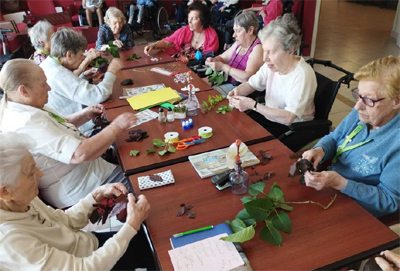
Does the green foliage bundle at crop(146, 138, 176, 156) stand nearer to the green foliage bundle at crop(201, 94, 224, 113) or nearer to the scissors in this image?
the scissors

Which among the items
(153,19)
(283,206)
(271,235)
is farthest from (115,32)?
(153,19)

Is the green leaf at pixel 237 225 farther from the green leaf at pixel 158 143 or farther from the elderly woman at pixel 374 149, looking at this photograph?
the green leaf at pixel 158 143

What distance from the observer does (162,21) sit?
741 cm

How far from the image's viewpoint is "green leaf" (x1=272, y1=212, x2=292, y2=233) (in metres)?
1.18

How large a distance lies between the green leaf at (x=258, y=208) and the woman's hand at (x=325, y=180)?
0.81ft

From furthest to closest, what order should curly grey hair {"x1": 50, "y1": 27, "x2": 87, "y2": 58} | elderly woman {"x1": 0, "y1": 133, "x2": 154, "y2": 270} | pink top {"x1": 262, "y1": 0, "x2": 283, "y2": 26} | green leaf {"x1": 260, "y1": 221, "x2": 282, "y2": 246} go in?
1. pink top {"x1": 262, "y1": 0, "x2": 283, "y2": 26}
2. curly grey hair {"x1": 50, "y1": 27, "x2": 87, "y2": 58}
3. green leaf {"x1": 260, "y1": 221, "x2": 282, "y2": 246}
4. elderly woman {"x1": 0, "y1": 133, "x2": 154, "y2": 270}

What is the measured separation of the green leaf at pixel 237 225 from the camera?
3.92 feet

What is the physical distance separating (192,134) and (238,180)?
541mm

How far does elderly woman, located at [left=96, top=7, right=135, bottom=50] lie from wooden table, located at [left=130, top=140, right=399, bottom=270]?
2.65 m

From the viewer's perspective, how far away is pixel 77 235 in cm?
137

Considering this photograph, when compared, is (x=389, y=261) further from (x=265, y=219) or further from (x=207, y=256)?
(x=207, y=256)

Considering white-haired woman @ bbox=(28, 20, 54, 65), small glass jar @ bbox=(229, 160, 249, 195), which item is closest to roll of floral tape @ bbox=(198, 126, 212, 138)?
small glass jar @ bbox=(229, 160, 249, 195)

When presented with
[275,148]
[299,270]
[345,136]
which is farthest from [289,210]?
[345,136]

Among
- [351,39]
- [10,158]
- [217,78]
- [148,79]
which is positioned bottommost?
[351,39]
